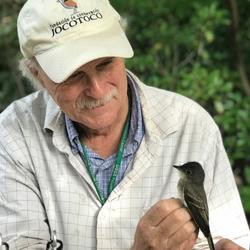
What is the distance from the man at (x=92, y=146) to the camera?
207cm

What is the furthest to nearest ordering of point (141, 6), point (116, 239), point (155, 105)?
point (141, 6)
point (155, 105)
point (116, 239)

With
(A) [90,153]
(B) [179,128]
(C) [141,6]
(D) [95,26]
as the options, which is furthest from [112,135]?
(C) [141,6]

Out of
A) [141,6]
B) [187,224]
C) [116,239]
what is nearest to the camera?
[187,224]

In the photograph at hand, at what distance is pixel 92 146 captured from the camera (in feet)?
7.48

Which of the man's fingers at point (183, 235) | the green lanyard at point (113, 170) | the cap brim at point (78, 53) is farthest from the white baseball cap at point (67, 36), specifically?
the man's fingers at point (183, 235)

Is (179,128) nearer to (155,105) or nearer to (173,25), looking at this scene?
(155,105)

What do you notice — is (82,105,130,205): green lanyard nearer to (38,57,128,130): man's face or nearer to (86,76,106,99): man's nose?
(38,57,128,130): man's face

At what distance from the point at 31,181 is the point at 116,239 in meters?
0.37

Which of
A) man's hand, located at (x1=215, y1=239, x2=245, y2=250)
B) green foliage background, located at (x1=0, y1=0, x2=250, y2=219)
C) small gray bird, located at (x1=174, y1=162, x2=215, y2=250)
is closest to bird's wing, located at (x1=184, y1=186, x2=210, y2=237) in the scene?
small gray bird, located at (x1=174, y1=162, x2=215, y2=250)

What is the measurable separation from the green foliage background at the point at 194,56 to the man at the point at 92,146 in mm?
1509

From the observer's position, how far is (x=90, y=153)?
88.9 inches

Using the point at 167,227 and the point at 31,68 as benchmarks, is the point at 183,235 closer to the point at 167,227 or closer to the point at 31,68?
the point at 167,227

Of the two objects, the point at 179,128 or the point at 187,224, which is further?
the point at 179,128

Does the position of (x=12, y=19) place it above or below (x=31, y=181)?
above
